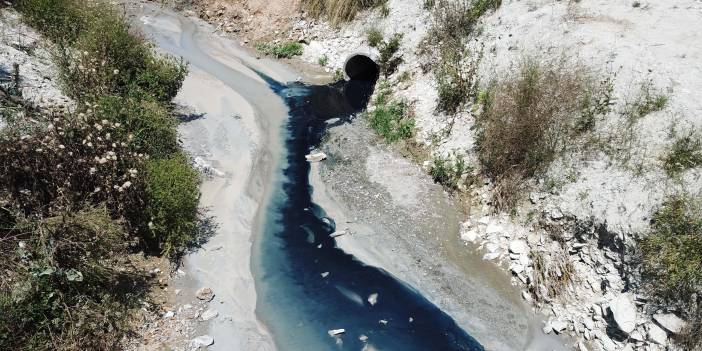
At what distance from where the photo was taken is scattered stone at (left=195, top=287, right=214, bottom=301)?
35.1 ft

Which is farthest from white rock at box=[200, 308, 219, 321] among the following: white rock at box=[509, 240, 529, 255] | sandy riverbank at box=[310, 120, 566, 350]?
white rock at box=[509, 240, 529, 255]

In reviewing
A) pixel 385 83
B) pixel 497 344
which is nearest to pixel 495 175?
pixel 497 344

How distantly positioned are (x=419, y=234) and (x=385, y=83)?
302 inches

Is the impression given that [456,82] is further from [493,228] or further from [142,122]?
[142,122]

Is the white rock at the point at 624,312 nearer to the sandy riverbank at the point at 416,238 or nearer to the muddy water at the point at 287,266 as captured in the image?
the sandy riverbank at the point at 416,238

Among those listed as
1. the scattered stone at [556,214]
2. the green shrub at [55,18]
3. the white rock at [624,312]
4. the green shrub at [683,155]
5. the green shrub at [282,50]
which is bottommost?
the green shrub at [55,18]

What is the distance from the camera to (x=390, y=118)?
55.5 ft

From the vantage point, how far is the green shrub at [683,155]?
10.7m

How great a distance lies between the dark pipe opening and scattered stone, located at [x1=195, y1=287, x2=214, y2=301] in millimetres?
12195

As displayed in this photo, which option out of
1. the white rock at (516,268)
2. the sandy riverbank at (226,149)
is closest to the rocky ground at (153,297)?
the sandy riverbank at (226,149)

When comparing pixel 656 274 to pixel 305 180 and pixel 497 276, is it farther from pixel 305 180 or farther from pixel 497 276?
pixel 305 180

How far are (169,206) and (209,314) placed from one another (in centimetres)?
258

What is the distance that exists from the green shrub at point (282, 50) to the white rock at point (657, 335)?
17.4 meters

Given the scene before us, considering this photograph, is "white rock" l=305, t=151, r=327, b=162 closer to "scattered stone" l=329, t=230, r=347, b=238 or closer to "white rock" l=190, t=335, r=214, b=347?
"scattered stone" l=329, t=230, r=347, b=238
